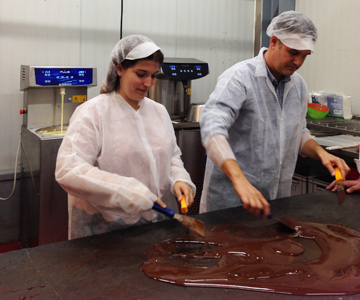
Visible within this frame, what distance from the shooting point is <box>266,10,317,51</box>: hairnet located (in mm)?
1897

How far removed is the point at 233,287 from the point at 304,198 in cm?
92

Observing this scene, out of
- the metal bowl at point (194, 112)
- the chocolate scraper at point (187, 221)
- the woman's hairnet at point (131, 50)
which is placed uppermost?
the woman's hairnet at point (131, 50)

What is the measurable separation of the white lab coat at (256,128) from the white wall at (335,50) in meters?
1.49

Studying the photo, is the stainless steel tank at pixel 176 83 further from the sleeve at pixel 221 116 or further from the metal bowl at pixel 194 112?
the sleeve at pixel 221 116

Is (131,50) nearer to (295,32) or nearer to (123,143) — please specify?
(123,143)

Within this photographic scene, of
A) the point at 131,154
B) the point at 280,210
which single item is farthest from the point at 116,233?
the point at 280,210

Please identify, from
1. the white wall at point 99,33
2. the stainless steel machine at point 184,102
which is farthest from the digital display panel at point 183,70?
the white wall at point 99,33

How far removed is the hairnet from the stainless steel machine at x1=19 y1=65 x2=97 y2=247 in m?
1.40

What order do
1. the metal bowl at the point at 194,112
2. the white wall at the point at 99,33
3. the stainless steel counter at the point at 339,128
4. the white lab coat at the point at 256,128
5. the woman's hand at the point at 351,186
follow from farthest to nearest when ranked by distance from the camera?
the metal bowl at the point at 194,112 < the white wall at the point at 99,33 < the stainless steel counter at the point at 339,128 < the woman's hand at the point at 351,186 < the white lab coat at the point at 256,128

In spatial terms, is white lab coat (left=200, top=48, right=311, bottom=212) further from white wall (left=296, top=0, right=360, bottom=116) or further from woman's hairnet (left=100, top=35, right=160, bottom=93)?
white wall (left=296, top=0, right=360, bottom=116)

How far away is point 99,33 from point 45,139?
1.10m

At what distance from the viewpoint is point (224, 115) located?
1.81 m

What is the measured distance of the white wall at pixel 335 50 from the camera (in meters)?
3.33

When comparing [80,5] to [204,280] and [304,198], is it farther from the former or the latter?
[204,280]
